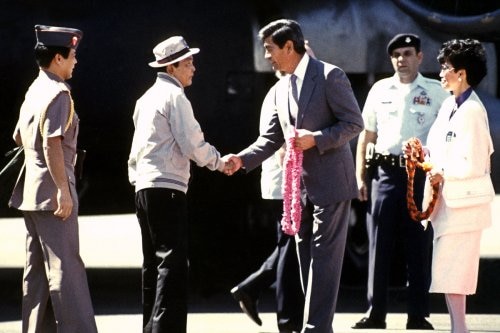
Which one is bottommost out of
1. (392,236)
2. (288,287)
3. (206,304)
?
(206,304)

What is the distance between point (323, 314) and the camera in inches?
291

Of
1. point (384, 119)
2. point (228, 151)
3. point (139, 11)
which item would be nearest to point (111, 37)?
point (139, 11)

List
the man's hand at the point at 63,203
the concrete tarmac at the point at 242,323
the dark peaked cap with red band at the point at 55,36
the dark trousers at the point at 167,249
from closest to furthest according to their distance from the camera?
→ the man's hand at the point at 63,203
the dark peaked cap with red band at the point at 55,36
the dark trousers at the point at 167,249
the concrete tarmac at the point at 242,323

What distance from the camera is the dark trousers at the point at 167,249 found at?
764 centimetres

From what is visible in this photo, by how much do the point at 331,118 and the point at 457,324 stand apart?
46.9 inches

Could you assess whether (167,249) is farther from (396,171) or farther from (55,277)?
(396,171)

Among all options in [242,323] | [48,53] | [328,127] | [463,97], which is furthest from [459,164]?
[242,323]

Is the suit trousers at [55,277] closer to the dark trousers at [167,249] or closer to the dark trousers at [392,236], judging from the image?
the dark trousers at [167,249]

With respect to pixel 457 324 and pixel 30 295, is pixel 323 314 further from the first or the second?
pixel 30 295

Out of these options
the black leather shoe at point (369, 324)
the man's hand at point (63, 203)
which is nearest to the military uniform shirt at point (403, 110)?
the black leather shoe at point (369, 324)

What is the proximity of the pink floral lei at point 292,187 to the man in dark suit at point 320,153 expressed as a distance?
1.6 inches

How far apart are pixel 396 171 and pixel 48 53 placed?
2.57 meters

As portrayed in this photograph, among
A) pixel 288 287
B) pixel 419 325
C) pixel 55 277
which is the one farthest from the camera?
pixel 419 325

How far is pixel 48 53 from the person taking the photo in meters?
7.32
